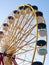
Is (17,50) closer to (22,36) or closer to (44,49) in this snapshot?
(22,36)

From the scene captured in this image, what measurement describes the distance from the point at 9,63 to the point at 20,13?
479 centimetres

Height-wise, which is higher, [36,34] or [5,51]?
[36,34]

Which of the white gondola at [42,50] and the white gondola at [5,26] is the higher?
the white gondola at [5,26]

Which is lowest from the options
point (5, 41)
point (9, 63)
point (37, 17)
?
point (9, 63)

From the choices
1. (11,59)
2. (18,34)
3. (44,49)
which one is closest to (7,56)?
(11,59)

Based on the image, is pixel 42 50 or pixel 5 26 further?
pixel 5 26

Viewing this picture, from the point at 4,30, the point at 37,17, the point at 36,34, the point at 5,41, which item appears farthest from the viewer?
the point at 4,30

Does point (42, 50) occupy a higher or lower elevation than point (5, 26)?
lower

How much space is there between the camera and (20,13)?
2500cm

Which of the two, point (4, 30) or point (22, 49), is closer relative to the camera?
point (22, 49)

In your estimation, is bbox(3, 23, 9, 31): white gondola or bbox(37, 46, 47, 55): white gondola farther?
bbox(3, 23, 9, 31): white gondola

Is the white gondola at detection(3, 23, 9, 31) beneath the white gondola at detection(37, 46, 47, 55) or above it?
above

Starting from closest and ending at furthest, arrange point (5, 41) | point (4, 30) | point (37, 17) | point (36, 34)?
1. point (36, 34)
2. point (37, 17)
3. point (5, 41)
4. point (4, 30)

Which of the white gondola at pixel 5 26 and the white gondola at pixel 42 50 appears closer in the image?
the white gondola at pixel 42 50
